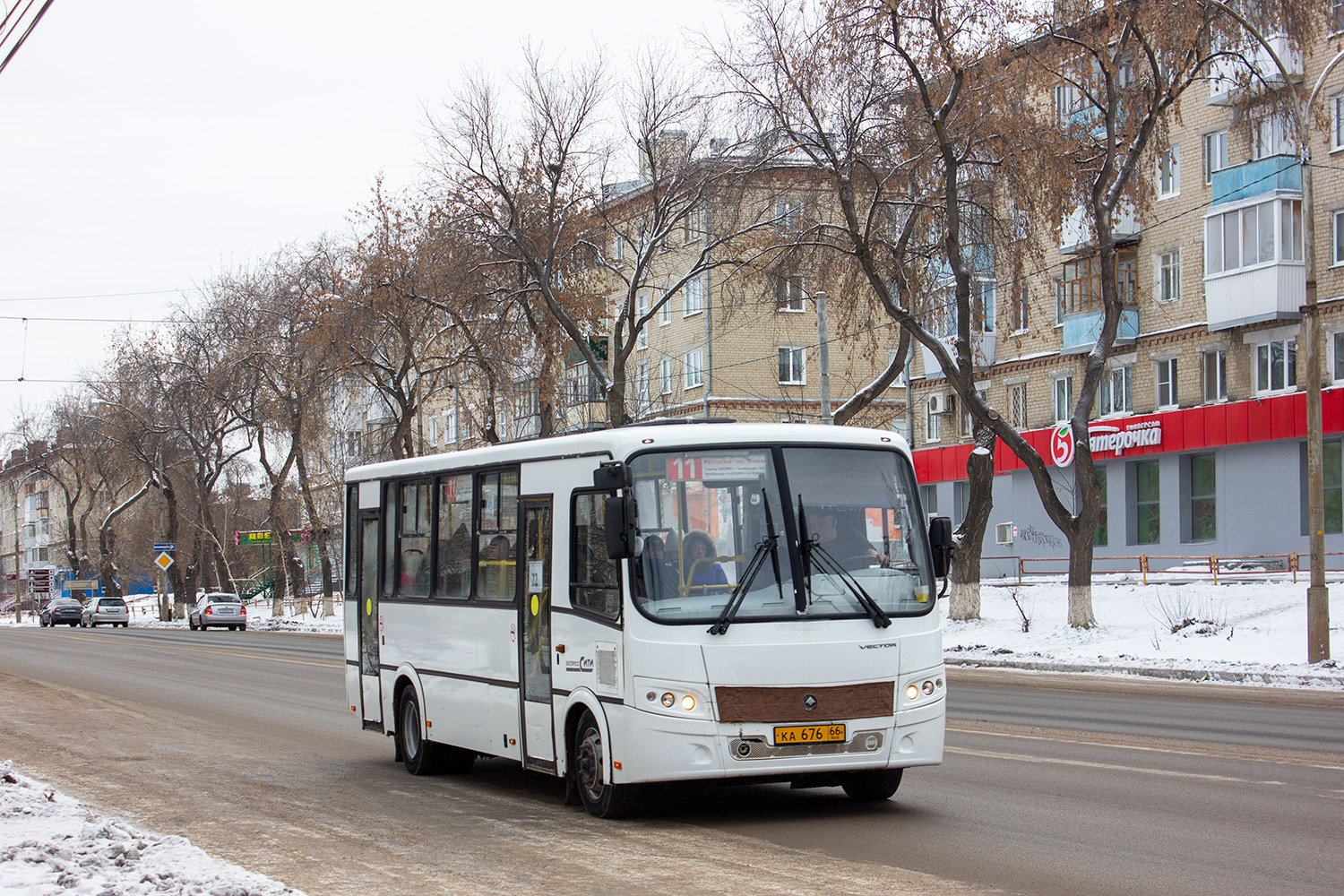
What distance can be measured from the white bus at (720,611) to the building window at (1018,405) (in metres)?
41.1

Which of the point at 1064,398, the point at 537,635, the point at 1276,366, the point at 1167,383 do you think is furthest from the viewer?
the point at 1064,398

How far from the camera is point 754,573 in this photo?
10.0 m

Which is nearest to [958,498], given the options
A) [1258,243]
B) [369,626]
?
[1258,243]

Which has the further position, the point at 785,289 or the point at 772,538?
the point at 785,289

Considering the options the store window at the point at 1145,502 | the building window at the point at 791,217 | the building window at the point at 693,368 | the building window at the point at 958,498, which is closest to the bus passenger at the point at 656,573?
the building window at the point at 791,217

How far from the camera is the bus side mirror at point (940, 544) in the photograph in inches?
415

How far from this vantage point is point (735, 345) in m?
61.8

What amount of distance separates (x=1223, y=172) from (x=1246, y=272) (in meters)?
2.93

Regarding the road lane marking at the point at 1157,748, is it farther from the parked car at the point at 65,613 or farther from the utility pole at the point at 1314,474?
the parked car at the point at 65,613

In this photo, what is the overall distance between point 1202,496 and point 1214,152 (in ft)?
30.8

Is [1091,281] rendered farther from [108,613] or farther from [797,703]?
[108,613]

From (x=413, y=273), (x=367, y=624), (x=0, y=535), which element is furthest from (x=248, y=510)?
(x=367, y=624)

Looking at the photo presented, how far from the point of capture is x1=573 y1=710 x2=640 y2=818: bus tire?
10.1m

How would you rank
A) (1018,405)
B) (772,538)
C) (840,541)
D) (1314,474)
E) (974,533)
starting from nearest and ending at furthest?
(772,538)
(840,541)
(1314,474)
(974,533)
(1018,405)
